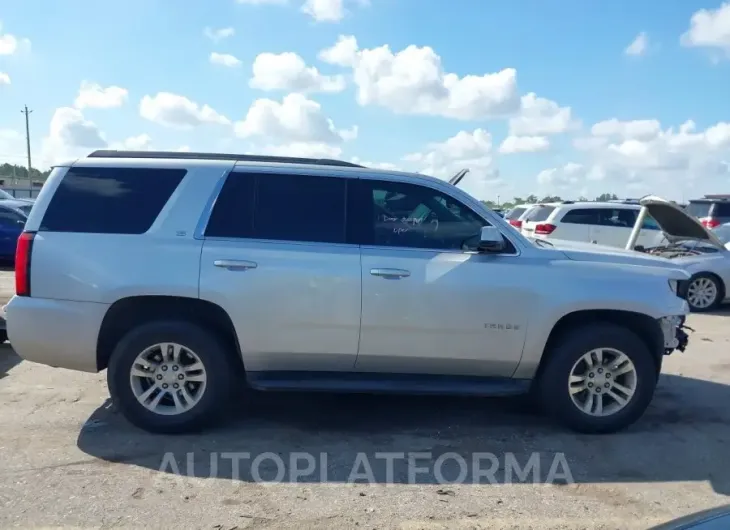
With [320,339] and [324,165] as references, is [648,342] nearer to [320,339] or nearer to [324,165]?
[320,339]

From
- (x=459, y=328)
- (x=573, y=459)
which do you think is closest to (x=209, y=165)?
(x=459, y=328)

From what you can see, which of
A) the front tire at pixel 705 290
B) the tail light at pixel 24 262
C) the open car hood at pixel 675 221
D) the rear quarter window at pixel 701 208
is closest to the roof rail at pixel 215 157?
the tail light at pixel 24 262

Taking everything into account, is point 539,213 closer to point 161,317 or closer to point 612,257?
point 612,257

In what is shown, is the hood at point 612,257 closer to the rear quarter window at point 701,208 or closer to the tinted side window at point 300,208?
the tinted side window at point 300,208

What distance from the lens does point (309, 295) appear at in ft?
15.9

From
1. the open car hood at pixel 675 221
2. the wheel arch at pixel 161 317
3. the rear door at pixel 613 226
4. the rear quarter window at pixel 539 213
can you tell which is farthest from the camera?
the rear quarter window at pixel 539 213

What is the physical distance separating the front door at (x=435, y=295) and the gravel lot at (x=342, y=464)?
0.60 metres

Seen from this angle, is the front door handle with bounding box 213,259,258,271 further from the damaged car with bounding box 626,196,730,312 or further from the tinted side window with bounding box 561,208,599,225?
the tinted side window with bounding box 561,208,599,225

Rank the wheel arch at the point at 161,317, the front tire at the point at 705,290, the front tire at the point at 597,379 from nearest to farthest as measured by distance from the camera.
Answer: the wheel arch at the point at 161,317, the front tire at the point at 597,379, the front tire at the point at 705,290

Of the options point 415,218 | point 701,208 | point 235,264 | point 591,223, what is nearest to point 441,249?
point 415,218

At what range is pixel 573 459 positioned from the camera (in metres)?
4.68

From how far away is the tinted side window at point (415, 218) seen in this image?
5.02 m

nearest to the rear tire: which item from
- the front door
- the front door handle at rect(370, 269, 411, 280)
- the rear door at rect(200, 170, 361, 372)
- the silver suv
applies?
the silver suv

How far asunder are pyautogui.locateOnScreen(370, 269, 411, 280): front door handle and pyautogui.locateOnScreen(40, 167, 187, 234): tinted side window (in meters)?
1.61
